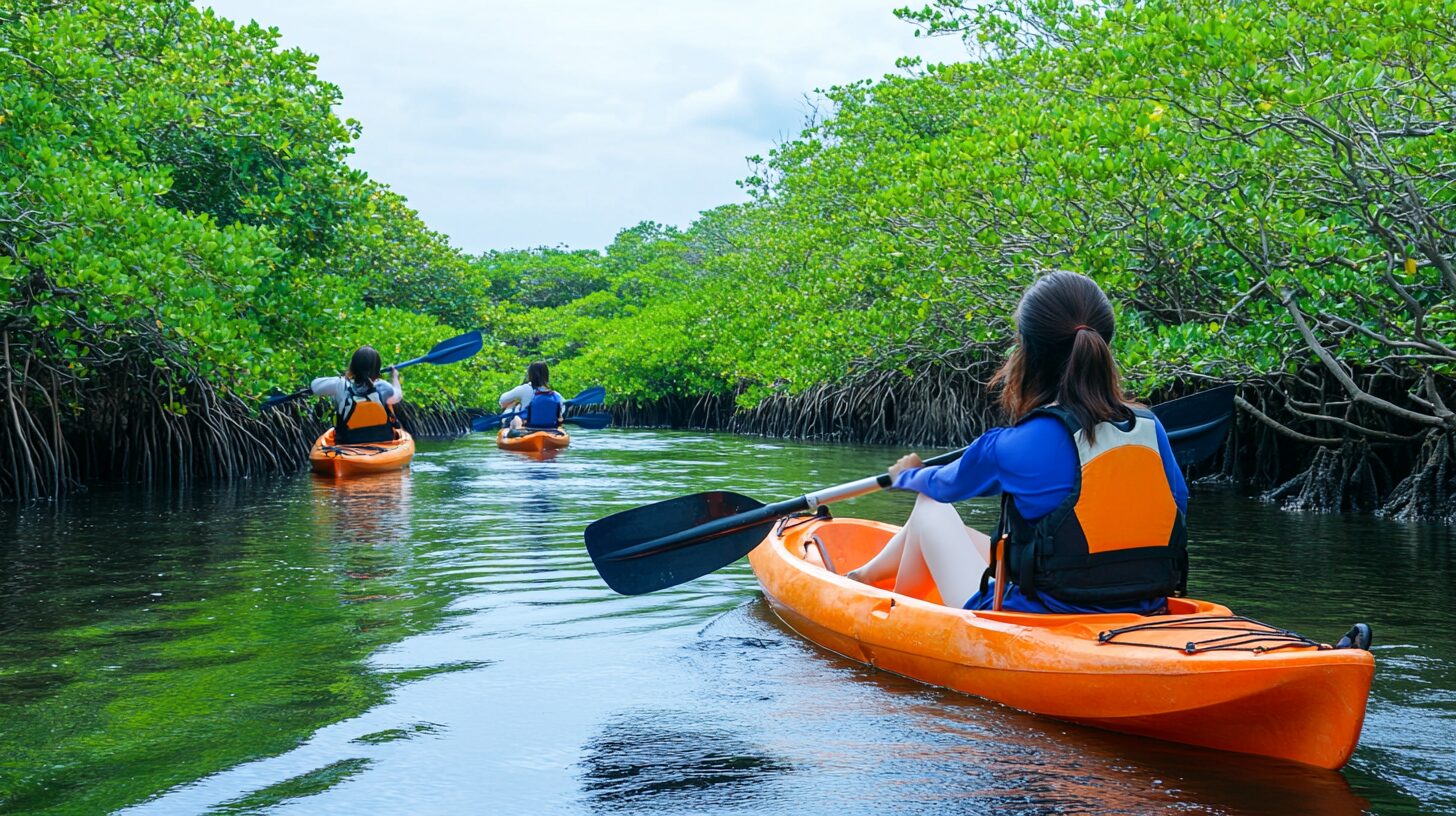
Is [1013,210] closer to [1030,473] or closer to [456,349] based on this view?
[456,349]

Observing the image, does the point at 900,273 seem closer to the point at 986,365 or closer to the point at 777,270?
the point at 986,365

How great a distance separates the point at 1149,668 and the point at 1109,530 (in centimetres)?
34

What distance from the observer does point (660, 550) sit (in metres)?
4.36

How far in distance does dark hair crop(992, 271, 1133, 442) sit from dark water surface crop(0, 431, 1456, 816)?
2.68 ft

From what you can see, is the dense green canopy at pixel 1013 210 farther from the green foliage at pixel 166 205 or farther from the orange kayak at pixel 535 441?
the orange kayak at pixel 535 441

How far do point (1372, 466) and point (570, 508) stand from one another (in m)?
5.19

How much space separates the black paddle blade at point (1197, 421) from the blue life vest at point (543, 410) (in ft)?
32.6

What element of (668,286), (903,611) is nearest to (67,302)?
(903,611)

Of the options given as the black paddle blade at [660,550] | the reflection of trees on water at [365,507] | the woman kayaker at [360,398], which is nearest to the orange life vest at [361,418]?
the woman kayaker at [360,398]

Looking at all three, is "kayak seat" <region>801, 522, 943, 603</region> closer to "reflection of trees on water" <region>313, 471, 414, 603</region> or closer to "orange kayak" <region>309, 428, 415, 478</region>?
"reflection of trees on water" <region>313, 471, 414, 603</region>

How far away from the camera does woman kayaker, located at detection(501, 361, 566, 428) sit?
44.4 feet

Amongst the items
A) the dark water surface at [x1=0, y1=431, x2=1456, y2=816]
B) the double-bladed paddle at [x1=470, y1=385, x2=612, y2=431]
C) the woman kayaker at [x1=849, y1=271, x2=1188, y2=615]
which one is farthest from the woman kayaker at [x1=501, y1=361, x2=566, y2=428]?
the woman kayaker at [x1=849, y1=271, x2=1188, y2=615]

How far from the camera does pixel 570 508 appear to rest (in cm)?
811

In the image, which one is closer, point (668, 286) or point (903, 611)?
point (903, 611)
